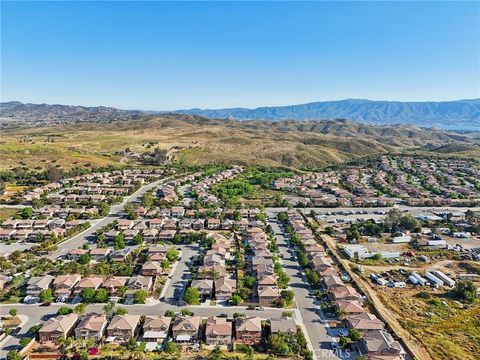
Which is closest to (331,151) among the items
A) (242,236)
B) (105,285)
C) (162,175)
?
(162,175)

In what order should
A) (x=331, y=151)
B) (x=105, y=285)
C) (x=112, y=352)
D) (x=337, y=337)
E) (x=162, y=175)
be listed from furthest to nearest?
(x=331, y=151), (x=162, y=175), (x=105, y=285), (x=337, y=337), (x=112, y=352)

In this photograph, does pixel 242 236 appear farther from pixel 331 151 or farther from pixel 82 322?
pixel 331 151

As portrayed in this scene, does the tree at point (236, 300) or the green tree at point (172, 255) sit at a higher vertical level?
the green tree at point (172, 255)

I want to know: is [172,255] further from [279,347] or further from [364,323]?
[364,323]

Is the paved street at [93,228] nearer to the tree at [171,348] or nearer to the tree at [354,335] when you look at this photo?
the tree at [171,348]

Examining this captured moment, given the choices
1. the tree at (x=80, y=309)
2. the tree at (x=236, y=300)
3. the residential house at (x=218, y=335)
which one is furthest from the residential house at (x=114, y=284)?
the residential house at (x=218, y=335)

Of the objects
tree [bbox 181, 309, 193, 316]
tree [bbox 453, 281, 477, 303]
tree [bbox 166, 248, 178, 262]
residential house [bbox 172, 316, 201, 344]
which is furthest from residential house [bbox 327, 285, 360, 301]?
tree [bbox 166, 248, 178, 262]
